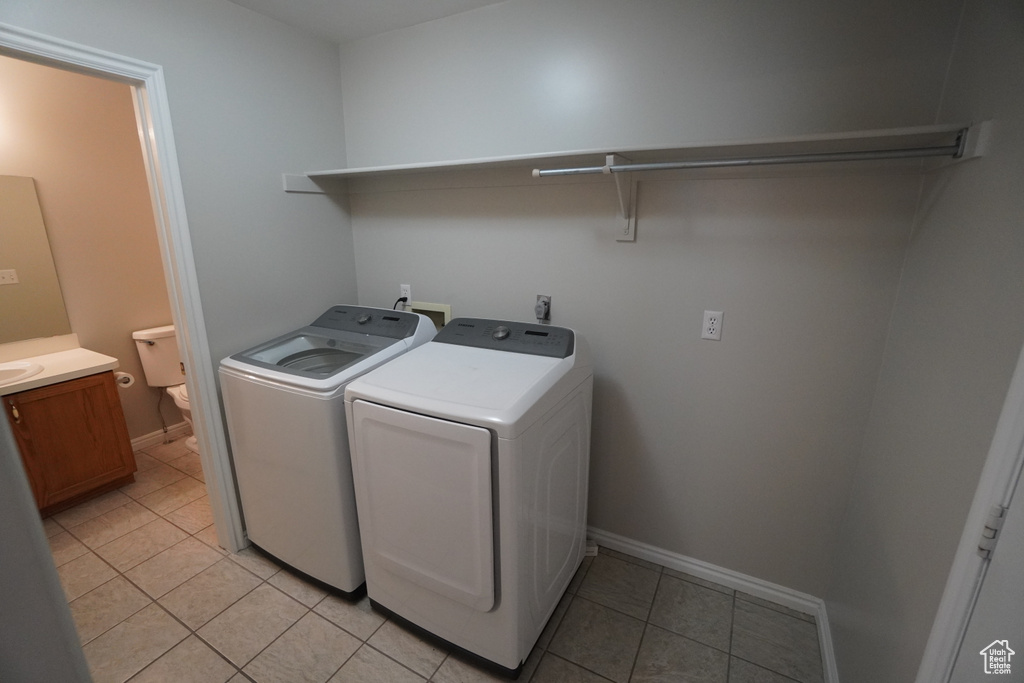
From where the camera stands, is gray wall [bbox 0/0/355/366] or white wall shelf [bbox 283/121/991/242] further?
gray wall [bbox 0/0/355/366]

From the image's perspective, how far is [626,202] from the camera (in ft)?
5.54

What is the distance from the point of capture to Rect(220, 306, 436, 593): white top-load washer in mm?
1598

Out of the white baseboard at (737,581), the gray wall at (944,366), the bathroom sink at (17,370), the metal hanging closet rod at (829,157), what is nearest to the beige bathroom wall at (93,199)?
the bathroom sink at (17,370)

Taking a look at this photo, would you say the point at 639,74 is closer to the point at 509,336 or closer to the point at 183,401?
the point at 509,336

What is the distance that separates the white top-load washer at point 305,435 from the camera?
5.24ft

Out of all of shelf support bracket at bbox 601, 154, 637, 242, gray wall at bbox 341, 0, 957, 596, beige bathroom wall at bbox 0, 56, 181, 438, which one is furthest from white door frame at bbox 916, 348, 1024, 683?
beige bathroom wall at bbox 0, 56, 181, 438

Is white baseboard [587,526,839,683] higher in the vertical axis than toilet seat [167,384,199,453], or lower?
lower

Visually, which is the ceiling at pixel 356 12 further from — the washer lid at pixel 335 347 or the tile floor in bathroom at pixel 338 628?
the tile floor in bathroom at pixel 338 628

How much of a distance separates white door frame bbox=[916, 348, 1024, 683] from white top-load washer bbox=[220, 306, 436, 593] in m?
1.63

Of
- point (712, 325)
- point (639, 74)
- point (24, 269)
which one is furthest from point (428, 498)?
point (24, 269)

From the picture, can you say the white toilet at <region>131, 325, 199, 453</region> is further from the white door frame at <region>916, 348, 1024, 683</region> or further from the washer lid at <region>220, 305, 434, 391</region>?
the white door frame at <region>916, 348, 1024, 683</region>

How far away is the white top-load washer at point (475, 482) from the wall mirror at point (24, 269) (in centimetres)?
221

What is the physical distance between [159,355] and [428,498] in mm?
2460

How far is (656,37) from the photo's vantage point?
1.56m
